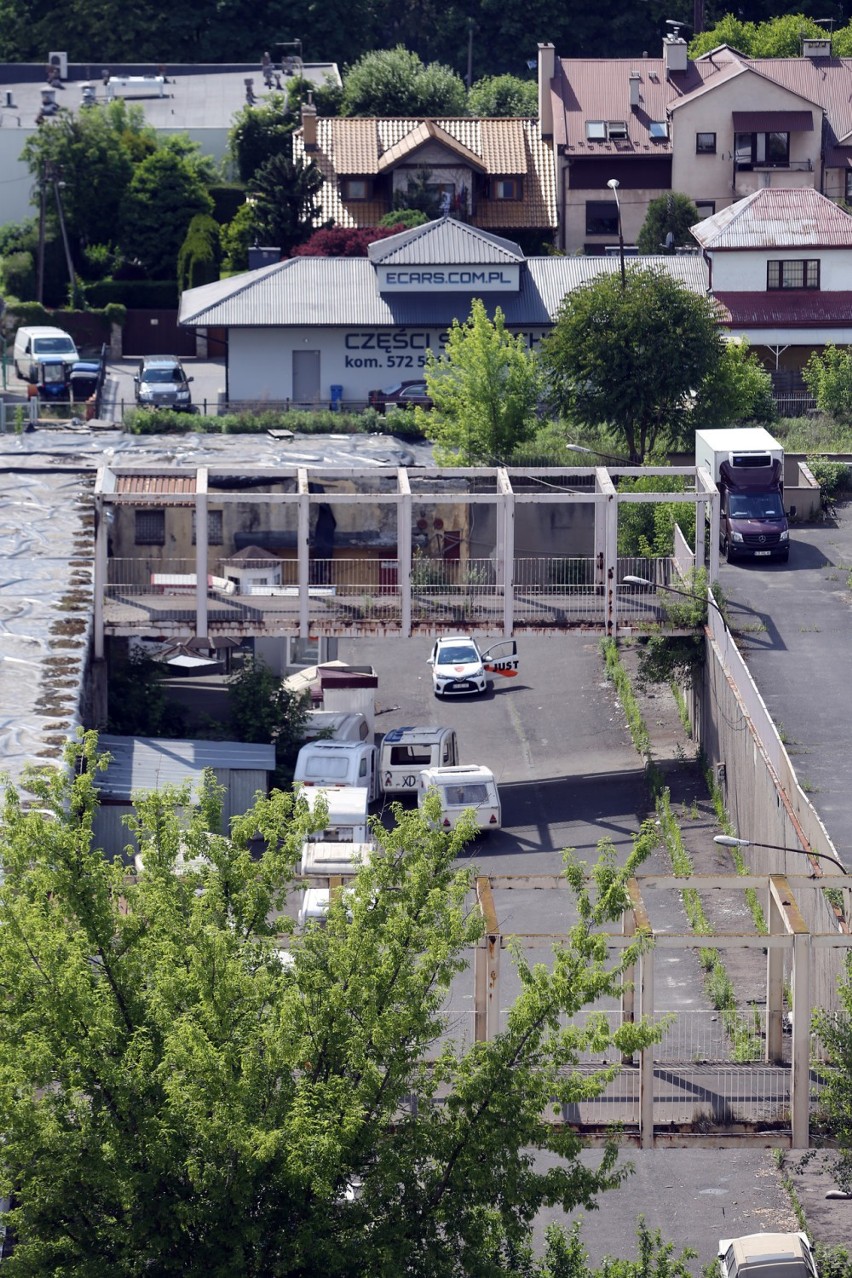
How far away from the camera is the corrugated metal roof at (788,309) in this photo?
72875mm

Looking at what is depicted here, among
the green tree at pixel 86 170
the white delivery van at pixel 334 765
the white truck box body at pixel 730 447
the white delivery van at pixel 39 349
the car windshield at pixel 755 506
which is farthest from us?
the green tree at pixel 86 170

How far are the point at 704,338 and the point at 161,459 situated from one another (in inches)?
562

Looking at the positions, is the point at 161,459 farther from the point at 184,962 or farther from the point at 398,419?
the point at 184,962

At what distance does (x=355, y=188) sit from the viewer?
291 feet

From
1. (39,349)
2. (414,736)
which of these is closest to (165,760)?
(414,736)

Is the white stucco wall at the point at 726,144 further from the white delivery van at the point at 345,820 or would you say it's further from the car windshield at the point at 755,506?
the white delivery van at the point at 345,820

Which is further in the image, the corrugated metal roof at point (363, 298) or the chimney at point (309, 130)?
the chimney at point (309, 130)

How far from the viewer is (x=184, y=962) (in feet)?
78.4

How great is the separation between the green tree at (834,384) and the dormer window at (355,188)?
25037mm

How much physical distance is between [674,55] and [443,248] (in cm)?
1878

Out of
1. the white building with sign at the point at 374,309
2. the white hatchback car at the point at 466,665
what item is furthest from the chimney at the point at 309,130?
the white hatchback car at the point at 466,665

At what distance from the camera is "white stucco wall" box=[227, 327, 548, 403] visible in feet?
247

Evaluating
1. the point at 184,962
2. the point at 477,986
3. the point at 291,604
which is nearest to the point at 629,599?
the point at 291,604

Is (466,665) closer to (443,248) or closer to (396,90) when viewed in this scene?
(443,248)
